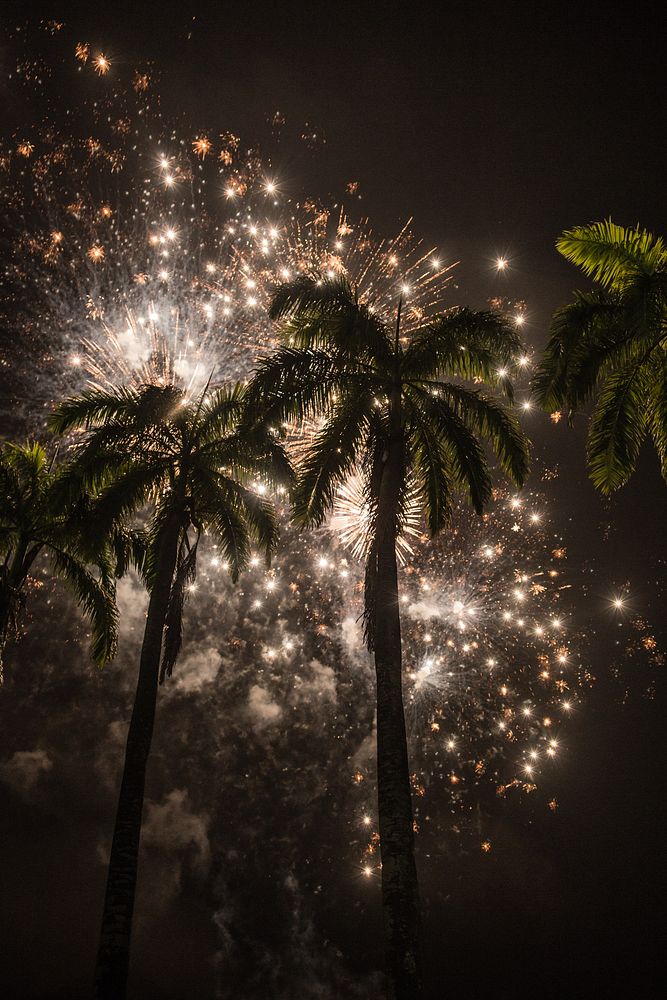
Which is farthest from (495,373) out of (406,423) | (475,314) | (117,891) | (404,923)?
(117,891)

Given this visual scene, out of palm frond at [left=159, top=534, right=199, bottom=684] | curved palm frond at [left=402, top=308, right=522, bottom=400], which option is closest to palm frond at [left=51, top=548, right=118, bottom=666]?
palm frond at [left=159, top=534, right=199, bottom=684]

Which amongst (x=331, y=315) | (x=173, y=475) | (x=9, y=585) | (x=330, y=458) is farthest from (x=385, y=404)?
(x=9, y=585)

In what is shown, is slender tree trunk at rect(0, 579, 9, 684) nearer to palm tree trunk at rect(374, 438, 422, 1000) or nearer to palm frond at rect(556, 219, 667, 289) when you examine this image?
palm tree trunk at rect(374, 438, 422, 1000)

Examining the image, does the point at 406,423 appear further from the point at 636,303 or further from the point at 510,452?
the point at 636,303

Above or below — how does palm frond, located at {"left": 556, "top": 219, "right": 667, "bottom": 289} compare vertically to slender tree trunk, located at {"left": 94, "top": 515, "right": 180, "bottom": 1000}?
above

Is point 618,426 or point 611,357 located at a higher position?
point 611,357

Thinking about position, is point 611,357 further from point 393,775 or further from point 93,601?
point 93,601
